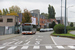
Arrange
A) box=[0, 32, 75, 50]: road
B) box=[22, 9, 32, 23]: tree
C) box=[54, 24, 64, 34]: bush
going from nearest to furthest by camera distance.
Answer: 1. box=[0, 32, 75, 50]: road
2. box=[54, 24, 64, 34]: bush
3. box=[22, 9, 32, 23]: tree

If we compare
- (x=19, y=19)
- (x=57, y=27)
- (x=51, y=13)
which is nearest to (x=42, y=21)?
(x=51, y=13)

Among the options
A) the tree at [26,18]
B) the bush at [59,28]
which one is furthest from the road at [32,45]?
the tree at [26,18]

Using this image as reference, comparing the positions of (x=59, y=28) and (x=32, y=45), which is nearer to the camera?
(x=32, y=45)

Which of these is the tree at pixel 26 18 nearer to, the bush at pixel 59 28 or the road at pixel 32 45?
the bush at pixel 59 28

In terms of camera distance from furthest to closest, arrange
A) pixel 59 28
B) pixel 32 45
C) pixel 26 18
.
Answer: pixel 26 18 → pixel 59 28 → pixel 32 45

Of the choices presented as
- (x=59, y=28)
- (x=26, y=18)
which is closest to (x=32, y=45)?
(x=59, y=28)

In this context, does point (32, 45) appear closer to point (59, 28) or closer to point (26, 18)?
point (59, 28)

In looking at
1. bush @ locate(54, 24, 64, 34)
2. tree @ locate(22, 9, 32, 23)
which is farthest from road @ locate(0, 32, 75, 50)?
tree @ locate(22, 9, 32, 23)

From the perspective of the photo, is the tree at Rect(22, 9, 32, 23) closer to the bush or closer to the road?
the bush

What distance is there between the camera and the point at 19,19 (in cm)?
5100

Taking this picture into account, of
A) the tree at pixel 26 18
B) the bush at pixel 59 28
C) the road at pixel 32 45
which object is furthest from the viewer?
the tree at pixel 26 18

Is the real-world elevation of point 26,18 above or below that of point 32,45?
above

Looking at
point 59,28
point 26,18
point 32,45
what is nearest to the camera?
point 32,45

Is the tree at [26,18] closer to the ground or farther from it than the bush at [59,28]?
farther from it
